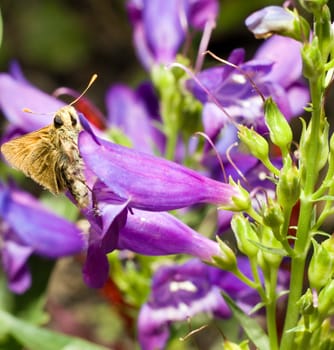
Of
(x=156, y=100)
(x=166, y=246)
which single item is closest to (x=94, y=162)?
→ (x=166, y=246)

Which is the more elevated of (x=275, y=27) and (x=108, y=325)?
(x=275, y=27)

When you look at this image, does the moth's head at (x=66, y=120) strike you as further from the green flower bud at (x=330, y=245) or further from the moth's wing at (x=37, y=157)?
the green flower bud at (x=330, y=245)

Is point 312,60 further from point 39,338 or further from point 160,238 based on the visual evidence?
point 39,338

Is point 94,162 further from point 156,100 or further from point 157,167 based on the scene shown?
point 156,100

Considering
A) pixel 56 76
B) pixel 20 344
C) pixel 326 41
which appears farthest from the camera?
pixel 56 76

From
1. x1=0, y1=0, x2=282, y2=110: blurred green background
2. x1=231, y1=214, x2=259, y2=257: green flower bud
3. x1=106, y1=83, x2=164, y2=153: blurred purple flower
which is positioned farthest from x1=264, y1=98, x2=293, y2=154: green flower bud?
x1=0, y1=0, x2=282, y2=110: blurred green background

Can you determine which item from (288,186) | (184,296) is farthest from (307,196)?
(184,296)

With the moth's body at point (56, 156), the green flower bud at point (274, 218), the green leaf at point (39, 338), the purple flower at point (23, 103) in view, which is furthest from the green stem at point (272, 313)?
the purple flower at point (23, 103)
